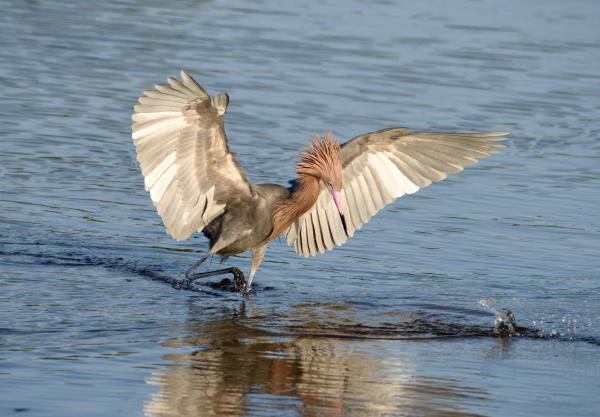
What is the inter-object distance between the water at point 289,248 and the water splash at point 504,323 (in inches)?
5.4

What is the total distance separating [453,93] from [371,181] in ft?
21.7

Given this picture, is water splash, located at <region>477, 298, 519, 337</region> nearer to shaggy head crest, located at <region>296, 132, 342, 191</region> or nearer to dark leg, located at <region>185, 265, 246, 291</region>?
shaggy head crest, located at <region>296, 132, 342, 191</region>

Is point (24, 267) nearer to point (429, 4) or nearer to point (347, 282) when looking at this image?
point (347, 282)

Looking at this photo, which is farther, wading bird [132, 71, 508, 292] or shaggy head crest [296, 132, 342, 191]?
shaggy head crest [296, 132, 342, 191]

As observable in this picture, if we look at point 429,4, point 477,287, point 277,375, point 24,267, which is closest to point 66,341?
point 277,375

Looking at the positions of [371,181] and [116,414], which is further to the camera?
[371,181]

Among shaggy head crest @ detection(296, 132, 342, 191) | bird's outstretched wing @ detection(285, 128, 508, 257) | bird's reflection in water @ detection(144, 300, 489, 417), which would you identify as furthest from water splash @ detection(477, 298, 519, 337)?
shaggy head crest @ detection(296, 132, 342, 191)

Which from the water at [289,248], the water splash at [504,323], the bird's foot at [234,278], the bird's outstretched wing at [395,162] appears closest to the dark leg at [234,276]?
the bird's foot at [234,278]

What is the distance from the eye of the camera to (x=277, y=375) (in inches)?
297

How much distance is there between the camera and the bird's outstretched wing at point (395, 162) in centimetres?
980

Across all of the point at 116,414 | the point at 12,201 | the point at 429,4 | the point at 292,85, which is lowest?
the point at 116,414

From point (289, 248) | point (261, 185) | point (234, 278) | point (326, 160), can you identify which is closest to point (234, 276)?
point (234, 278)

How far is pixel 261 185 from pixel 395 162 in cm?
116

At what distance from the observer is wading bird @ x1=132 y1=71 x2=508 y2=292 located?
340 inches
